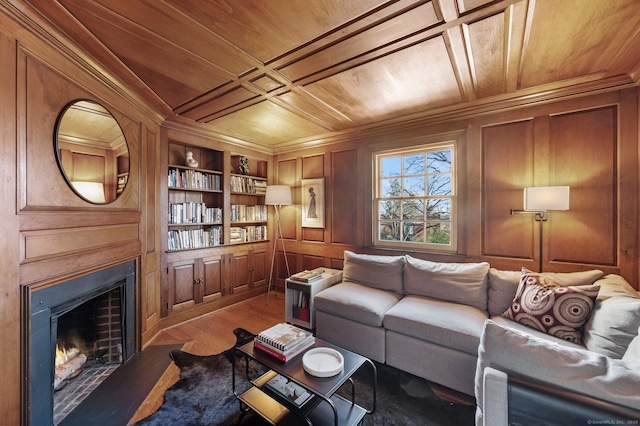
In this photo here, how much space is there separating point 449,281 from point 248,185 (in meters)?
3.14

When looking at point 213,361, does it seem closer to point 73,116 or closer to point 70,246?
point 70,246

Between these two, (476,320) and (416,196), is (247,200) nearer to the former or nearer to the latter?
(416,196)

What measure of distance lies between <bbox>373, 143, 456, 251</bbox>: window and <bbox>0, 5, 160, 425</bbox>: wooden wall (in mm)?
2941

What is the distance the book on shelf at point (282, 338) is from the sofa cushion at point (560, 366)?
1.05 meters

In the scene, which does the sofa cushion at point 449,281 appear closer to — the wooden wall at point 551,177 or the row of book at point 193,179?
the wooden wall at point 551,177

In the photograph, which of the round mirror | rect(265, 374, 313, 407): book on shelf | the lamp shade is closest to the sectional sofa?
rect(265, 374, 313, 407): book on shelf

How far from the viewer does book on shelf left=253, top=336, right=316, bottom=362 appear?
1584mm

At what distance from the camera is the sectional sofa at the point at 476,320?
1.03 m

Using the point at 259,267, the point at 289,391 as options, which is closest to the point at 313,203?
the point at 259,267

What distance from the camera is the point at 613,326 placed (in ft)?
4.87

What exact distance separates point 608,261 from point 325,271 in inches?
110

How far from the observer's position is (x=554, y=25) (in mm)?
1546

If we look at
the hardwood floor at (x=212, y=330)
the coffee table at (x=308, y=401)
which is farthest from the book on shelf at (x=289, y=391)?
the hardwood floor at (x=212, y=330)

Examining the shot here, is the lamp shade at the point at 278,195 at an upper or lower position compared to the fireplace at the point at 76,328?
upper
